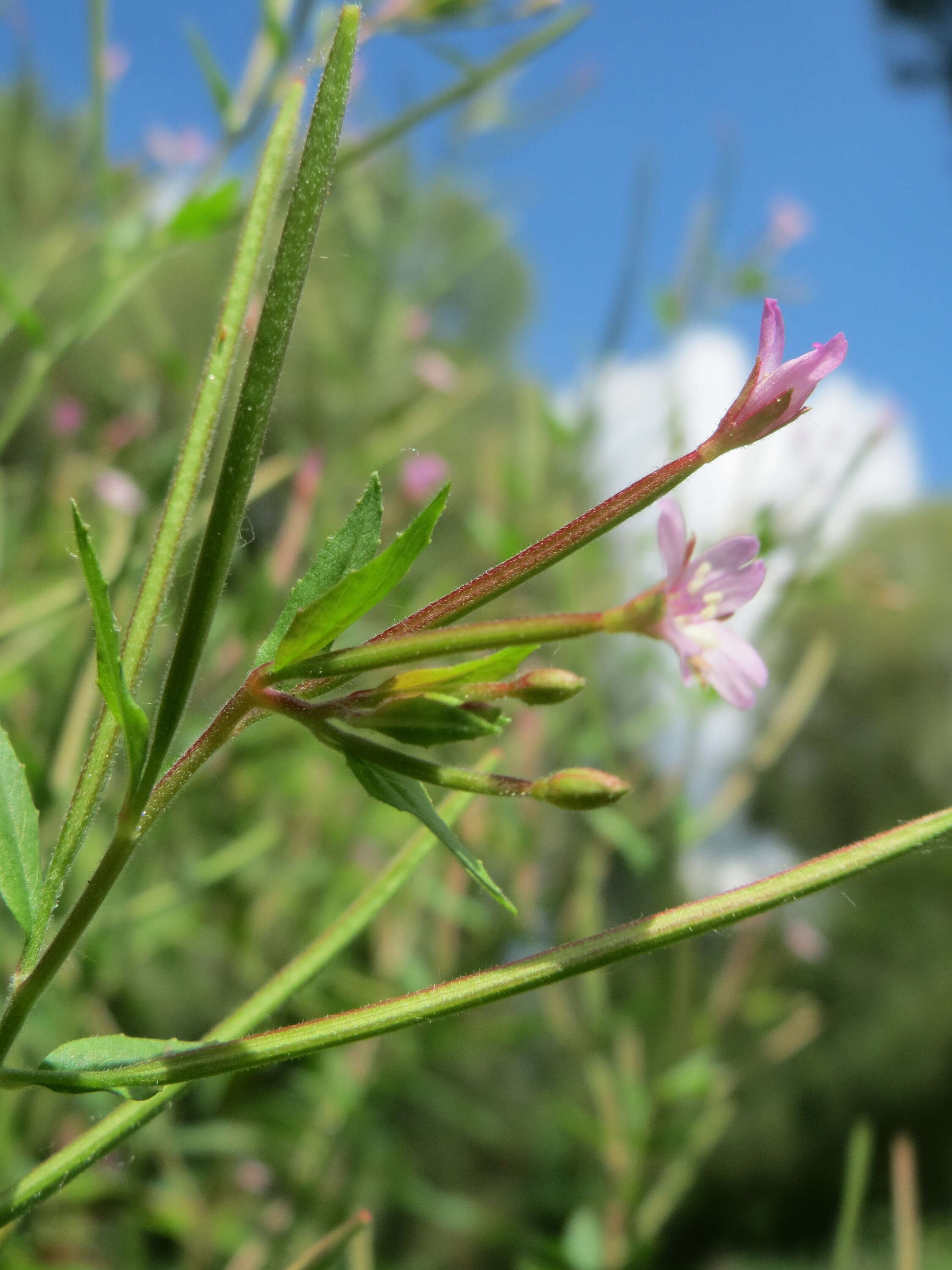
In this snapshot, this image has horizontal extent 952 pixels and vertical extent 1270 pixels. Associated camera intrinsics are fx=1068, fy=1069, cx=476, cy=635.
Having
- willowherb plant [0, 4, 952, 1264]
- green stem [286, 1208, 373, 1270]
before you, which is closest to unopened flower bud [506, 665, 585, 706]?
willowherb plant [0, 4, 952, 1264]

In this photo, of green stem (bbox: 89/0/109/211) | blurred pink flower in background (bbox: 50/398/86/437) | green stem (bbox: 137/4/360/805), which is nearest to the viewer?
green stem (bbox: 137/4/360/805)

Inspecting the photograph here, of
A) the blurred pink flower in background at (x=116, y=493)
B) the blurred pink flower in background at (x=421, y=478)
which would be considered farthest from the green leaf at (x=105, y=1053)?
the blurred pink flower in background at (x=116, y=493)

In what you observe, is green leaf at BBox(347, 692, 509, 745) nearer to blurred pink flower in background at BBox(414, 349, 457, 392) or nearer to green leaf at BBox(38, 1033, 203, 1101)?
green leaf at BBox(38, 1033, 203, 1101)

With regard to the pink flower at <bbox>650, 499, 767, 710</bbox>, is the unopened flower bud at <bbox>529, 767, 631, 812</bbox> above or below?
below

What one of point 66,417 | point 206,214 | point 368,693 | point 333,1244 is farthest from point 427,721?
point 66,417

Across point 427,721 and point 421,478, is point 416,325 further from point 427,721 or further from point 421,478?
point 427,721

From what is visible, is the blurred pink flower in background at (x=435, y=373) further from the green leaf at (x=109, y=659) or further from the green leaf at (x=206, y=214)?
the green leaf at (x=109, y=659)

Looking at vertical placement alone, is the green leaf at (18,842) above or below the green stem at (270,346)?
below
